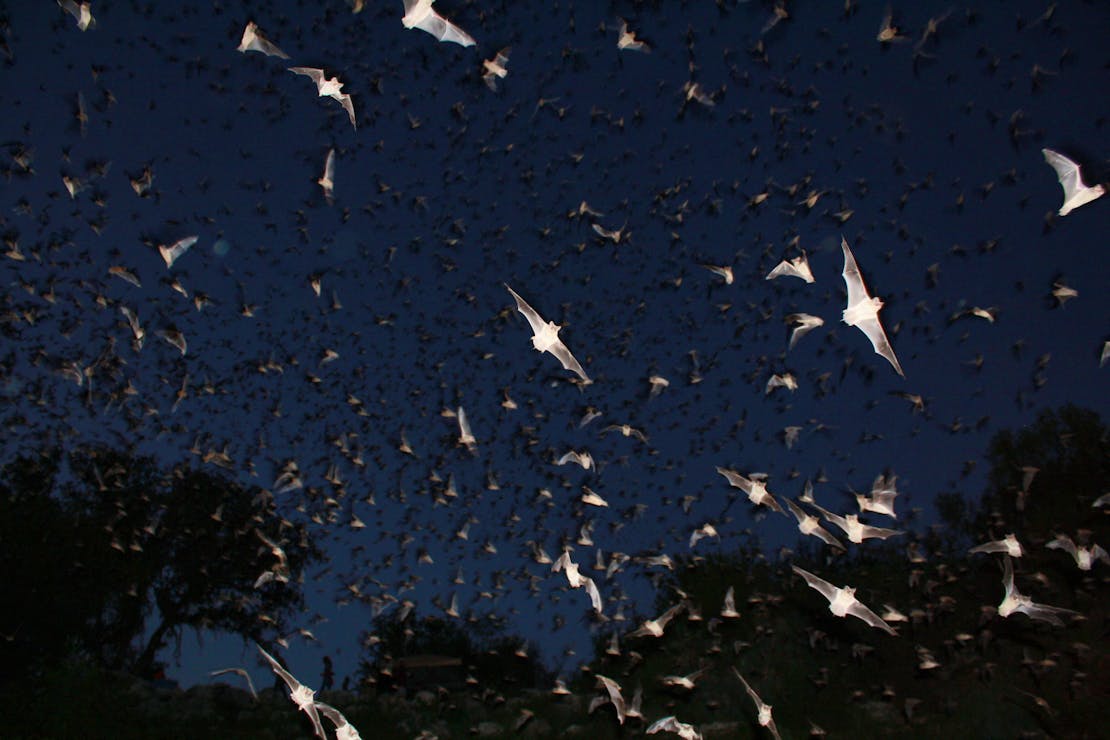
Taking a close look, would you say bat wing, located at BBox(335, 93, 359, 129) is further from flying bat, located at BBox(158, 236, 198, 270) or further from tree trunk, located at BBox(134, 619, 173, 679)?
tree trunk, located at BBox(134, 619, 173, 679)

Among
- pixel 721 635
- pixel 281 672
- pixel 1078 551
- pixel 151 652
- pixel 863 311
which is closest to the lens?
pixel 281 672

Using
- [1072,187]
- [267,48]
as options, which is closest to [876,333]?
[1072,187]

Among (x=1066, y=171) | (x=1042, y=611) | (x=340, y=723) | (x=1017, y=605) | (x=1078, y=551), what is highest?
(x=1066, y=171)

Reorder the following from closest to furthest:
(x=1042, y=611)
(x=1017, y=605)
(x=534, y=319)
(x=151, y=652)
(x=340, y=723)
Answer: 1. (x=340, y=723)
2. (x=534, y=319)
3. (x=1017, y=605)
4. (x=1042, y=611)
5. (x=151, y=652)

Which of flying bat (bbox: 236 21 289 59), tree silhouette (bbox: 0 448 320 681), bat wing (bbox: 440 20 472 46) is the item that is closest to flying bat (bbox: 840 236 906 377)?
bat wing (bbox: 440 20 472 46)

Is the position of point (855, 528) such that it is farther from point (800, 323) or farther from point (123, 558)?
point (123, 558)

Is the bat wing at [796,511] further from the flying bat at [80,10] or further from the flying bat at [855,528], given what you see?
the flying bat at [80,10]

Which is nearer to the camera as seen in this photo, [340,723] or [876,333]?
[340,723]
